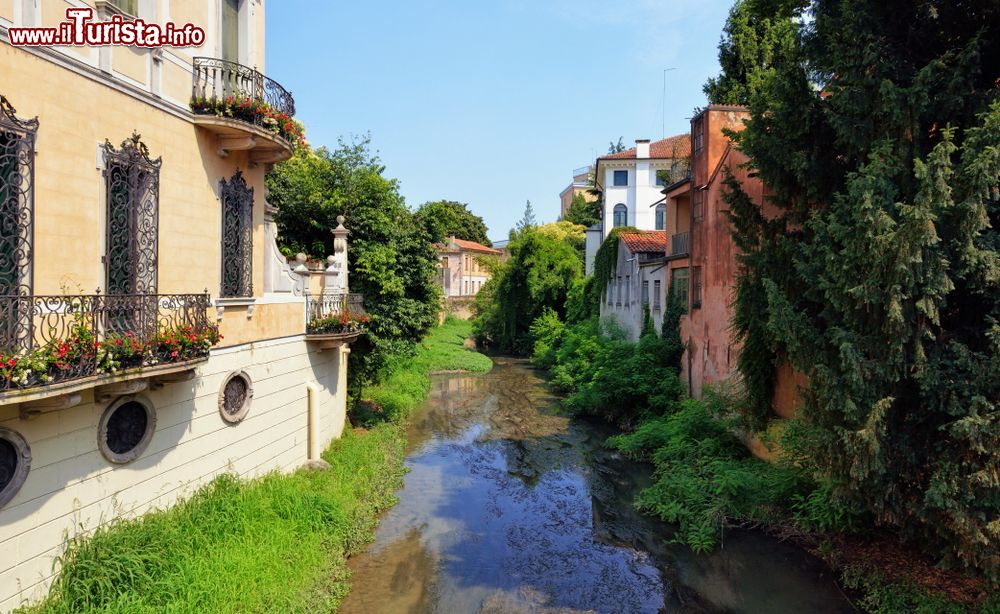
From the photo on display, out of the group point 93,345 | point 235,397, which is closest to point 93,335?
point 93,345

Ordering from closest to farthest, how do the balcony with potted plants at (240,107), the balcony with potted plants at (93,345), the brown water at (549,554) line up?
1. the balcony with potted plants at (93,345)
2. the balcony with potted plants at (240,107)
3. the brown water at (549,554)

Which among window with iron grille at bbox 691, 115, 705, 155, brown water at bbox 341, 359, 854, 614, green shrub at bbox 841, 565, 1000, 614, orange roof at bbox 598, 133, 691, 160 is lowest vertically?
brown water at bbox 341, 359, 854, 614

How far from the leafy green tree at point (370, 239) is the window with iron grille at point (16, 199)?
10791 millimetres

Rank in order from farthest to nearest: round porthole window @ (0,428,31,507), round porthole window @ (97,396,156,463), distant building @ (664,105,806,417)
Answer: distant building @ (664,105,806,417) < round porthole window @ (97,396,156,463) < round porthole window @ (0,428,31,507)

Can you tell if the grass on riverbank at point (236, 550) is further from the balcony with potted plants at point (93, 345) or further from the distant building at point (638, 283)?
the distant building at point (638, 283)

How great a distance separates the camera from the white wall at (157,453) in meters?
6.20

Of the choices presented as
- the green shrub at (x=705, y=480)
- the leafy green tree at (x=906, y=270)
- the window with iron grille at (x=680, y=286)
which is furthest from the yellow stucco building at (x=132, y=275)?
the window with iron grille at (x=680, y=286)

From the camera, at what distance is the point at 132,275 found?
7977 mm

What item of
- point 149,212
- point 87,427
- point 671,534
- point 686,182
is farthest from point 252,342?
point 686,182

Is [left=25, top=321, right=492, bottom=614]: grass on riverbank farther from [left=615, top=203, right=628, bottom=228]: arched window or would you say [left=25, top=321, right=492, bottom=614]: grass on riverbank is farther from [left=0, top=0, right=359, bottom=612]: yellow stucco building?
[left=615, top=203, right=628, bottom=228]: arched window

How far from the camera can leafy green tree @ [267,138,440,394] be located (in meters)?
17.6

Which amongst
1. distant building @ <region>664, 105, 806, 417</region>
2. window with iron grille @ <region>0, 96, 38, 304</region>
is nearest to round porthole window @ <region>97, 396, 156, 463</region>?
window with iron grille @ <region>0, 96, 38, 304</region>

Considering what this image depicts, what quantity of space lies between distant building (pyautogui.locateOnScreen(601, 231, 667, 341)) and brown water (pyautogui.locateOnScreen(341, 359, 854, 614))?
753 cm

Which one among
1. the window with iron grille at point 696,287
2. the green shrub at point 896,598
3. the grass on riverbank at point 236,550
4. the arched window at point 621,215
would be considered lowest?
the green shrub at point 896,598
